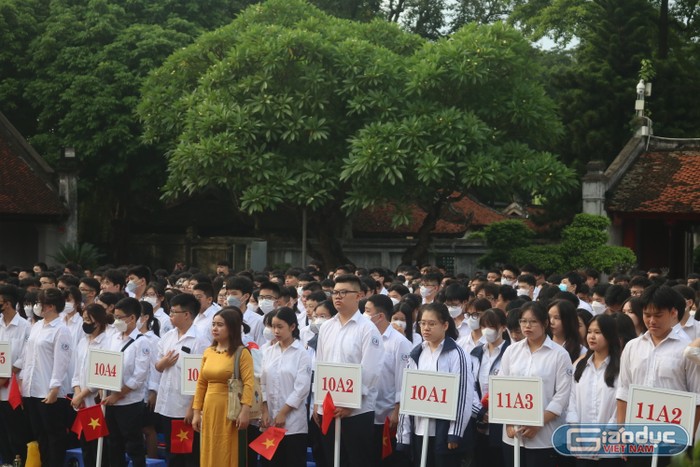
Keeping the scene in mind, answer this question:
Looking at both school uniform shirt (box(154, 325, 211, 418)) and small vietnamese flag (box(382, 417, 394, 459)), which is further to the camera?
school uniform shirt (box(154, 325, 211, 418))

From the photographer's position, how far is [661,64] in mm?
33188

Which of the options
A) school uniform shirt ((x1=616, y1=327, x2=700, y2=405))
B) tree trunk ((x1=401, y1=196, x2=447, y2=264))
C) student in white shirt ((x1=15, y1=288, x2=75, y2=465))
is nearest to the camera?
school uniform shirt ((x1=616, y1=327, x2=700, y2=405))

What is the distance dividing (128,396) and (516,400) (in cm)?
377

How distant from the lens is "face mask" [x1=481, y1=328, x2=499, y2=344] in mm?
9406

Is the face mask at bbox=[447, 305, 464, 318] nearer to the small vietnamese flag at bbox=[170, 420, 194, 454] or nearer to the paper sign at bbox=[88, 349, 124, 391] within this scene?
the small vietnamese flag at bbox=[170, 420, 194, 454]

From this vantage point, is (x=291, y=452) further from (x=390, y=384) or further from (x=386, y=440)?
(x=390, y=384)

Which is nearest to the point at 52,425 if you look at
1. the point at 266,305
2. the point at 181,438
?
the point at 181,438

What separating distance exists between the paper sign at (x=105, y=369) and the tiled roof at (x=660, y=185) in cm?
2051

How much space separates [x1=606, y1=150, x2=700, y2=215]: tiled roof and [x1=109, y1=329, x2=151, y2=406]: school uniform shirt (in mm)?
20168

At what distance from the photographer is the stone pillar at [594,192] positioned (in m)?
28.8

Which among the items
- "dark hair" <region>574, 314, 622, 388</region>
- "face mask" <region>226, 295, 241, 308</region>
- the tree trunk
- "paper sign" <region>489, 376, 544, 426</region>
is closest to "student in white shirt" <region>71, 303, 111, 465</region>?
"face mask" <region>226, 295, 241, 308</region>

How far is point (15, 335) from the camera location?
1126 centimetres

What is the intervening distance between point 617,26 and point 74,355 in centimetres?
2660

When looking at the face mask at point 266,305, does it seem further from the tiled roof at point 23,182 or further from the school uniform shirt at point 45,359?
the tiled roof at point 23,182
